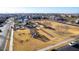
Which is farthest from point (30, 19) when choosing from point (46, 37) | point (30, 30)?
point (46, 37)

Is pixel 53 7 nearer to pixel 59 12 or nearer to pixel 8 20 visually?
pixel 59 12
